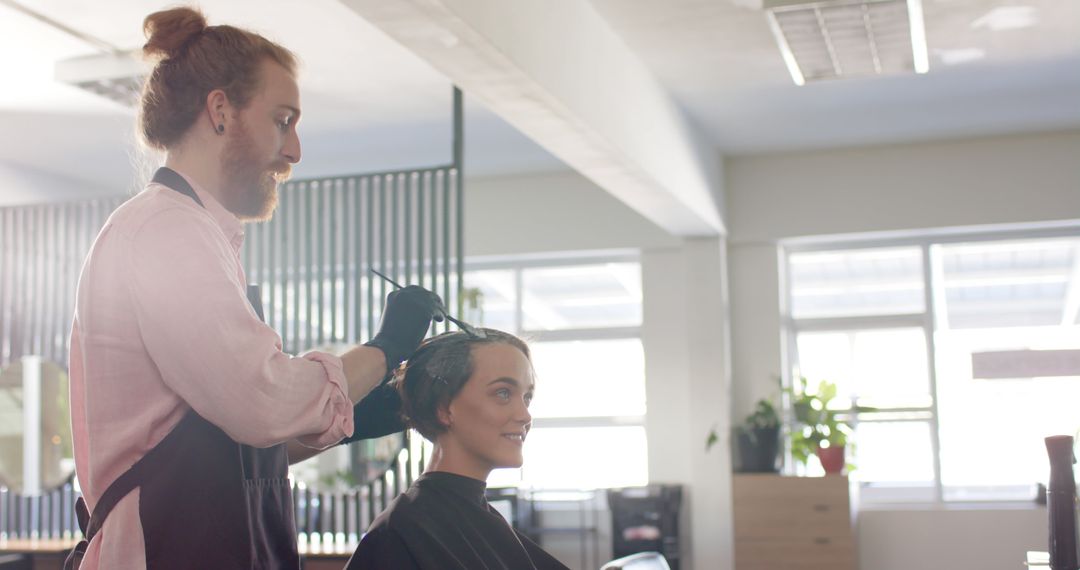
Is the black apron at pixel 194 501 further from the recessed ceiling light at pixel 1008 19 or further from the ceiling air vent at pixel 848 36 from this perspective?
the recessed ceiling light at pixel 1008 19

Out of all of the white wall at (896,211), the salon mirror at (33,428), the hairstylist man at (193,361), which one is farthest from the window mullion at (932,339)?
the hairstylist man at (193,361)

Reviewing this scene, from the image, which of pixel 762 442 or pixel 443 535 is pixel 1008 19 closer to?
pixel 762 442

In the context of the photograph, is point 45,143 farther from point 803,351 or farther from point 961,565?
point 961,565

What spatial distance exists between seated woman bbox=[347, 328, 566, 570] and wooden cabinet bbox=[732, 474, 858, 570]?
5.35m

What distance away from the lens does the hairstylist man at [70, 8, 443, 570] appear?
1237 millimetres

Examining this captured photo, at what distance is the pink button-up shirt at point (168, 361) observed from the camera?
4.03 ft

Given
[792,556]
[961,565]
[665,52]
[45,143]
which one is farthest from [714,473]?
[45,143]

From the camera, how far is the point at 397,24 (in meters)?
3.33

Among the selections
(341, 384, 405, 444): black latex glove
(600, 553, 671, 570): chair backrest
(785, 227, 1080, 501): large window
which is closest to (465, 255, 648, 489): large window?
(785, 227, 1080, 501): large window

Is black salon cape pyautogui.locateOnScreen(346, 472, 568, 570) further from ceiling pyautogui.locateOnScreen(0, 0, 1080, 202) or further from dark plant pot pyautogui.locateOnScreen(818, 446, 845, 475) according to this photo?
dark plant pot pyautogui.locateOnScreen(818, 446, 845, 475)

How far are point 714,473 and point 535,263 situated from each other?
199 cm

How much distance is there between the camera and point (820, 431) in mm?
7363

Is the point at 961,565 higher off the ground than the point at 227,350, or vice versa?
the point at 227,350

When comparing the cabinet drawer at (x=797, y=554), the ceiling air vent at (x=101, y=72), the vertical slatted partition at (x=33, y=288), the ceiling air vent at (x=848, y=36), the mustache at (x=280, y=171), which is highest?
the ceiling air vent at (x=101, y=72)
